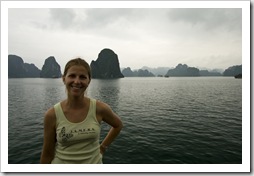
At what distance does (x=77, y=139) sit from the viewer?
2.82 meters

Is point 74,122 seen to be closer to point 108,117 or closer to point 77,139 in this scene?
point 77,139

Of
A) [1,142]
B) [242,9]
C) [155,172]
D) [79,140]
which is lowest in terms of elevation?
[155,172]

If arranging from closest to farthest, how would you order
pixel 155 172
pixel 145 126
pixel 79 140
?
pixel 79 140, pixel 155 172, pixel 145 126

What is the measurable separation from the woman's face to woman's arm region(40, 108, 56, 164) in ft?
1.34

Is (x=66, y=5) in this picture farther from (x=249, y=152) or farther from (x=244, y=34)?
(x=249, y=152)

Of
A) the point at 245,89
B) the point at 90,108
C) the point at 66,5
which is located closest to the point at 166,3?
the point at 66,5

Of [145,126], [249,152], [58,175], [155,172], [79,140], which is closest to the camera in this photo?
[79,140]

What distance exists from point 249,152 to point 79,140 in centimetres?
509

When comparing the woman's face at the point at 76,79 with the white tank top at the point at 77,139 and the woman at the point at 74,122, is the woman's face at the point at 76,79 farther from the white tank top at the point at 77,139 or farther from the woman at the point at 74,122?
the white tank top at the point at 77,139

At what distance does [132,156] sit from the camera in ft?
43.4

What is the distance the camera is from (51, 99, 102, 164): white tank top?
9.12 feet

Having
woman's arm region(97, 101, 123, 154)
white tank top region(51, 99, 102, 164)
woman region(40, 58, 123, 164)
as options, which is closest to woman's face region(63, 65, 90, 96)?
woman region(40, 58, 123, 164)

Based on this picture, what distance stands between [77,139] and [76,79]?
0.89 m

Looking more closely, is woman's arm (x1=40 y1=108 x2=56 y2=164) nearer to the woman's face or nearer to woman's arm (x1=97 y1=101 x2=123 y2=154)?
the woman's face
